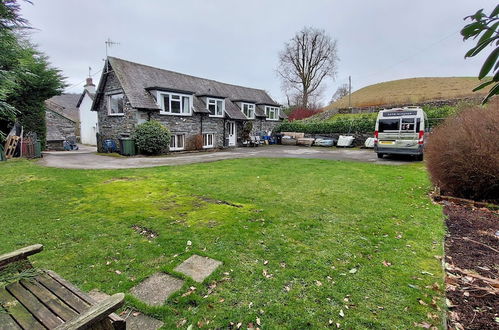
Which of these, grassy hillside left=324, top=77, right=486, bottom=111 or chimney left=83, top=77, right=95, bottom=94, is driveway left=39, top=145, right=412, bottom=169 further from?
grassy hillside left=324, top=77, right=486, bottom=111

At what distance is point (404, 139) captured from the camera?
1340cm

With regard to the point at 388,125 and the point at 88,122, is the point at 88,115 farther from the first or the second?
the point at 388,125

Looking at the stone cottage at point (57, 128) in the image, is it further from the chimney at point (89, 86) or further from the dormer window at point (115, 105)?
the dormer window at point (115, 105)

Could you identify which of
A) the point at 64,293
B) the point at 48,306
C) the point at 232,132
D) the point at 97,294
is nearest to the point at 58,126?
the point at 232,132

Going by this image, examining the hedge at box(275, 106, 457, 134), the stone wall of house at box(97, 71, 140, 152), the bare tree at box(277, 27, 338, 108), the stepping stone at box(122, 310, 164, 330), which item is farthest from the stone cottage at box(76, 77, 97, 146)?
the stepping stone at box(122, 310, 164, 330)

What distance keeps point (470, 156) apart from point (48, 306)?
7777 mm

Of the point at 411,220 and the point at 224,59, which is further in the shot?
the point at 224,59

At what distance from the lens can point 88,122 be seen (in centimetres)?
2756

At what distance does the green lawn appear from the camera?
8.51 ft

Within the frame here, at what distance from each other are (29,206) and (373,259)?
696 centimetres

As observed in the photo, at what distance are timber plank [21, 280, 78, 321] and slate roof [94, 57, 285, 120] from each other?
1621 cm

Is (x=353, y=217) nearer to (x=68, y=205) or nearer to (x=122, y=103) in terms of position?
(x=68, y=205)

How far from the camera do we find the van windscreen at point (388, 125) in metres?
13.4

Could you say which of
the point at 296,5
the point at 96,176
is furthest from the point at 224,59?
the point at 96,176
